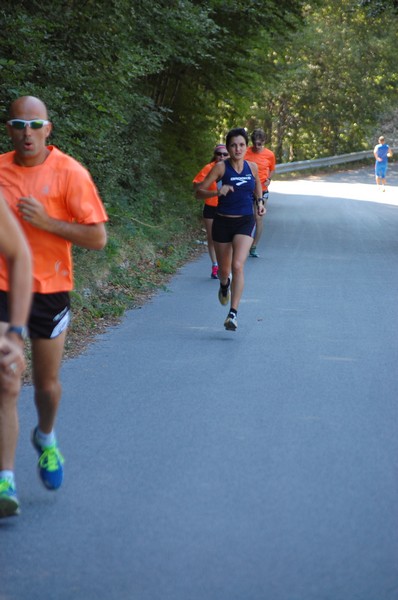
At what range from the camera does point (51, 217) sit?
520cm

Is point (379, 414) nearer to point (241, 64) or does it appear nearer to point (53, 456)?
point (53, 456)

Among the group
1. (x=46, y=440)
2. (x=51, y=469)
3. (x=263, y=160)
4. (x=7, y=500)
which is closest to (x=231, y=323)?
(x=46, y=440)

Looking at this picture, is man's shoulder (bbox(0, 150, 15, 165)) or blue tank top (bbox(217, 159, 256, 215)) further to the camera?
blue tank top (bbox(217, 159, 256, 215))

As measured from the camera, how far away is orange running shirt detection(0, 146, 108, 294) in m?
5.32

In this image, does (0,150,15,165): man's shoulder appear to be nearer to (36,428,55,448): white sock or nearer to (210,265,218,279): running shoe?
(36,428,55,448): white sock

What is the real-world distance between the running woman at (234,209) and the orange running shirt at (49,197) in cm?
547

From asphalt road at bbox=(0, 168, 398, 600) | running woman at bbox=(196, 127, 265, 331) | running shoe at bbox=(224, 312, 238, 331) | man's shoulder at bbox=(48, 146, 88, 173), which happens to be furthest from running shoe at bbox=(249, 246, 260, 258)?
man's shoulder at bbox=(48, 146, 88, 173)

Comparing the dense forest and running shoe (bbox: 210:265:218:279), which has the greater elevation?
the dense forest

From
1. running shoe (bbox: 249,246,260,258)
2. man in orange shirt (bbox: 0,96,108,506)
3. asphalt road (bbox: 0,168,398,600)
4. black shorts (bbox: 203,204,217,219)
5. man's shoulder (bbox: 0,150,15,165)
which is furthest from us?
running shoe (bbox: 249,246,260,258)

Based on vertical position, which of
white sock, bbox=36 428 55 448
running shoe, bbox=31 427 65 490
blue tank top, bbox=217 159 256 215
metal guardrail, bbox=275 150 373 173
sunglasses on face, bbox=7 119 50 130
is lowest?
metal guardrail, bbox=275 150 373 173

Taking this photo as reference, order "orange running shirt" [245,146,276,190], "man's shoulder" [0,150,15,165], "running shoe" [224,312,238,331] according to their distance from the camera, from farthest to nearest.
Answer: "orange running shirt" [245,146,276,190]
"running shoe" [224,312,238,331]
"man's shoulder" [0,150,15,165]

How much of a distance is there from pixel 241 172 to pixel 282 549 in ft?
22.2

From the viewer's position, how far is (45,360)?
215 inches

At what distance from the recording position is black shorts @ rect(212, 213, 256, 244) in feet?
36.5
